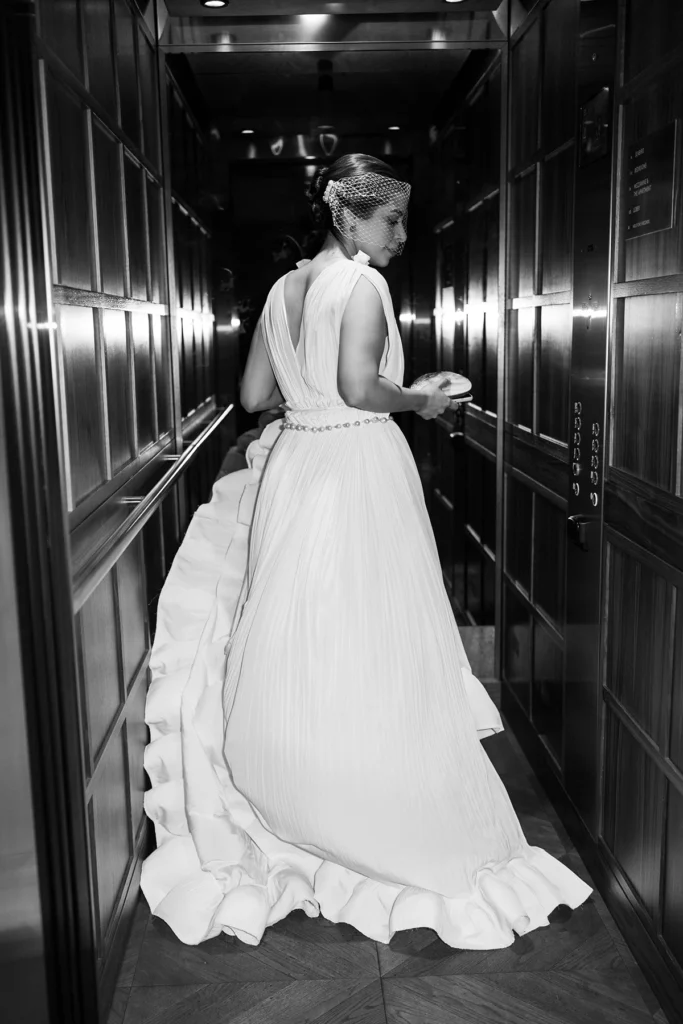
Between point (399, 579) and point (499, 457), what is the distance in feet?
4.04

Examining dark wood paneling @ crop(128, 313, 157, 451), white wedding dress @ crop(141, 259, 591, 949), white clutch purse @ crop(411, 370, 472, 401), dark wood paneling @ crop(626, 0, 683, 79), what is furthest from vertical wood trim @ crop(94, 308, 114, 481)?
dark wood paneling @ crop(626, 0, 683, 79)

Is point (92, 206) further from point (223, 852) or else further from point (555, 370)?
point (223, 852)

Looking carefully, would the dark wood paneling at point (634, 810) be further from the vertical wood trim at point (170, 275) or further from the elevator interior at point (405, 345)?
the vertical wood trim at point (170, 275)

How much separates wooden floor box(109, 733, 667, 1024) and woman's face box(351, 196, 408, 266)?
5.05 ft

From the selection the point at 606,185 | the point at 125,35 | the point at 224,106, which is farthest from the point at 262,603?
the point at 224,106

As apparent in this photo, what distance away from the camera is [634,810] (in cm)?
209

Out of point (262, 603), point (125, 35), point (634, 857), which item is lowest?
point (634, 857)

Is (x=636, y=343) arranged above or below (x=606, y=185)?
below

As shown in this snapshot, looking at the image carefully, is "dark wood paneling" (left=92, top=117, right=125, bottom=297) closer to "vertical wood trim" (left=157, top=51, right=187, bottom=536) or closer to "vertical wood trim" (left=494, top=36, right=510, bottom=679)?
"vertical wood trim" (left=157, top=51, right=187, bottom=536)

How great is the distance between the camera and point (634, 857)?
2086mm

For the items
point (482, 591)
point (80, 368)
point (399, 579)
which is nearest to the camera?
point (80, 368)

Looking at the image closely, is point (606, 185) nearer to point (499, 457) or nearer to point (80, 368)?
point (80, 368)

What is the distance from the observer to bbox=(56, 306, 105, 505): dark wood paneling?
1.72 metres

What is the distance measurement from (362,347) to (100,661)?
875mm
